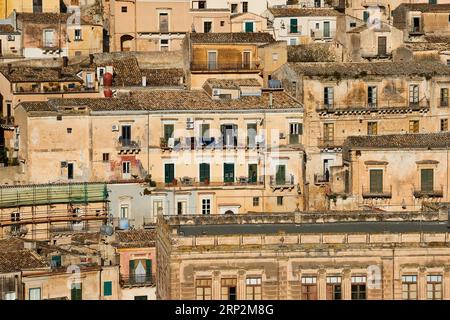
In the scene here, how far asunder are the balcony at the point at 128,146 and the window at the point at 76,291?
11809mm

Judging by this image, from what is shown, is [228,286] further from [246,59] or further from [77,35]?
[77,35]

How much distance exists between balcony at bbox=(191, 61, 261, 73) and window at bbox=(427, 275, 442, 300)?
26.6 m

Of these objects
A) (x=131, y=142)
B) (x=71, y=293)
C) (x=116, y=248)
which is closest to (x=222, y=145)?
(x=131, y=142)

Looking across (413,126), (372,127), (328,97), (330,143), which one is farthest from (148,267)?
(413,126)

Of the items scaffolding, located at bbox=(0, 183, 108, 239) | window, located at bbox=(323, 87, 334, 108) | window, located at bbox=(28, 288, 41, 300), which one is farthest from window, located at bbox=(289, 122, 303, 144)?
window, located at bbox=(28, 288, 41, 300)

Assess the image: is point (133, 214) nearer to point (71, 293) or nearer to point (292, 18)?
point (71, 293)

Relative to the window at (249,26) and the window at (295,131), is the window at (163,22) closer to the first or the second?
the window at (249,26)

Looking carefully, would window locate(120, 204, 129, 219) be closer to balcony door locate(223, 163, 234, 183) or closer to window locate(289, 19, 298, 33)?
balcony door locate(223, 163, 234, 183)

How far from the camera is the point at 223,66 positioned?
64375mm

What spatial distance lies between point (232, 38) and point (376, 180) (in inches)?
519

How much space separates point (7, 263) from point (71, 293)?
2.17m

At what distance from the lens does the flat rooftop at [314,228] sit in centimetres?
3975

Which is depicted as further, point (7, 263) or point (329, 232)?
point (7, 263)

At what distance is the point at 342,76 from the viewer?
5956 cm
